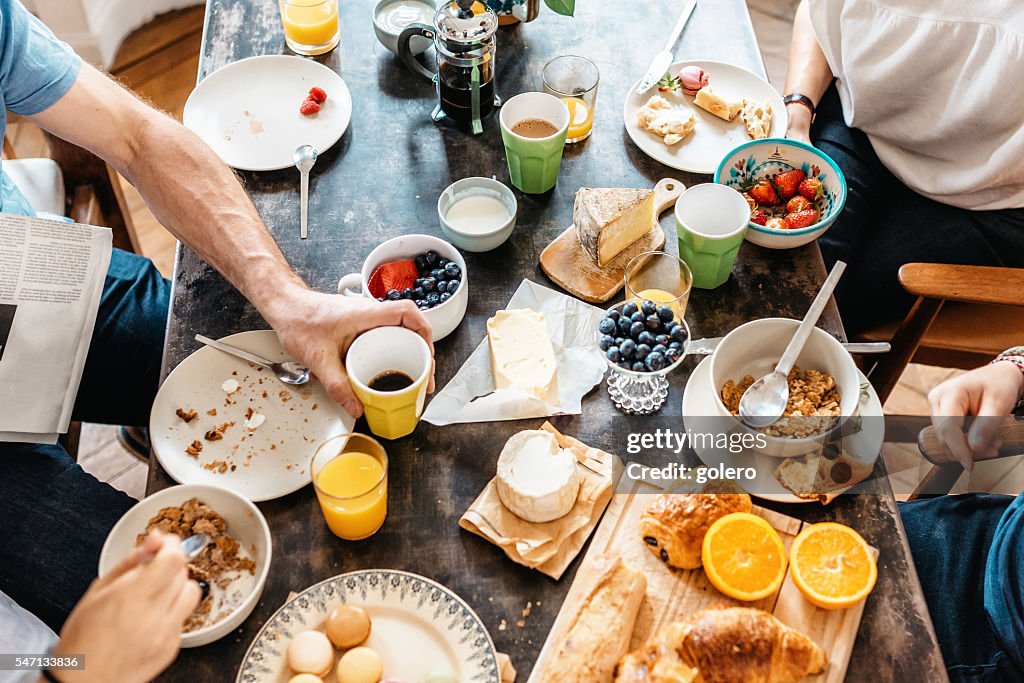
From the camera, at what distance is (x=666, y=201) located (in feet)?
5.50

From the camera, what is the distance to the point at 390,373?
1.36 m

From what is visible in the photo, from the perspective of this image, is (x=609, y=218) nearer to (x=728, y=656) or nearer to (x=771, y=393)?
(x=771, y=393)

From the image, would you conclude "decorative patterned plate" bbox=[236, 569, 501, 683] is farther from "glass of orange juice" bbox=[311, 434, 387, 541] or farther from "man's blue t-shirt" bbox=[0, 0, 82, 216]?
"man's blue t-shirt" bbox=[0, 0, 82, 216]

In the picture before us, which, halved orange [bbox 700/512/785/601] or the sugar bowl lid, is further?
the sugar bowl lid

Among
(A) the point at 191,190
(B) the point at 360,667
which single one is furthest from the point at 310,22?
(B) the point at 360,667

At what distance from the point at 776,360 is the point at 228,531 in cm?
91

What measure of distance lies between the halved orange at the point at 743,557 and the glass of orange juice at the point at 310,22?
1.40 m

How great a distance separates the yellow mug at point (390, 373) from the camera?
129cm

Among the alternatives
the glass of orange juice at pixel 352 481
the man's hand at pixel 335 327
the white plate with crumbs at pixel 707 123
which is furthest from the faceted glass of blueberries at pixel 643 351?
the white plate with crumbs at pixel 707 123

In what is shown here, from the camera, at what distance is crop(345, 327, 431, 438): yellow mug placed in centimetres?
129

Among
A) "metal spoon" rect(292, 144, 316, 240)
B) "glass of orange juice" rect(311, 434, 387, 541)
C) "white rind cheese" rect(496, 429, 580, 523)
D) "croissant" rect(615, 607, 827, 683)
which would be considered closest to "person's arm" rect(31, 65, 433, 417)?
"metal spoon" rect(292, 144, 316, 240)

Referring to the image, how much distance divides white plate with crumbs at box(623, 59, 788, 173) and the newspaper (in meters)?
1.09

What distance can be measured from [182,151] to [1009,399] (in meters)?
1.62

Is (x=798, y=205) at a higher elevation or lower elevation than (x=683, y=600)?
higher
